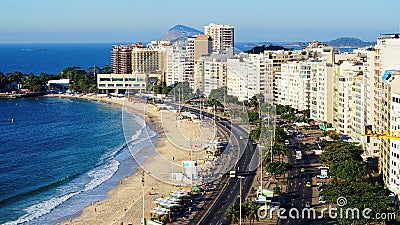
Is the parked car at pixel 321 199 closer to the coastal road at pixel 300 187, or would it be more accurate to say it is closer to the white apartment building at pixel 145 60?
the coastal road at pixel 300 187

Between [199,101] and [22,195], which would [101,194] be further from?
[199,101]

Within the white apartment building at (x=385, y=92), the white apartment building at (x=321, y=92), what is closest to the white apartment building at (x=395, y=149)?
the white apartment building at (x=385, y=92)

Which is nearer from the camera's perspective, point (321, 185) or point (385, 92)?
point (385, 92)

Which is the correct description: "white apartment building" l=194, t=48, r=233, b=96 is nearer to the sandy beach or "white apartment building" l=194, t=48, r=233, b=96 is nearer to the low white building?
the sandy beach

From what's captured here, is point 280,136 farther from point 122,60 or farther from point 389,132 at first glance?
point 122,60

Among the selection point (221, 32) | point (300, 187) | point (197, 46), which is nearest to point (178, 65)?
point (197, 46)
